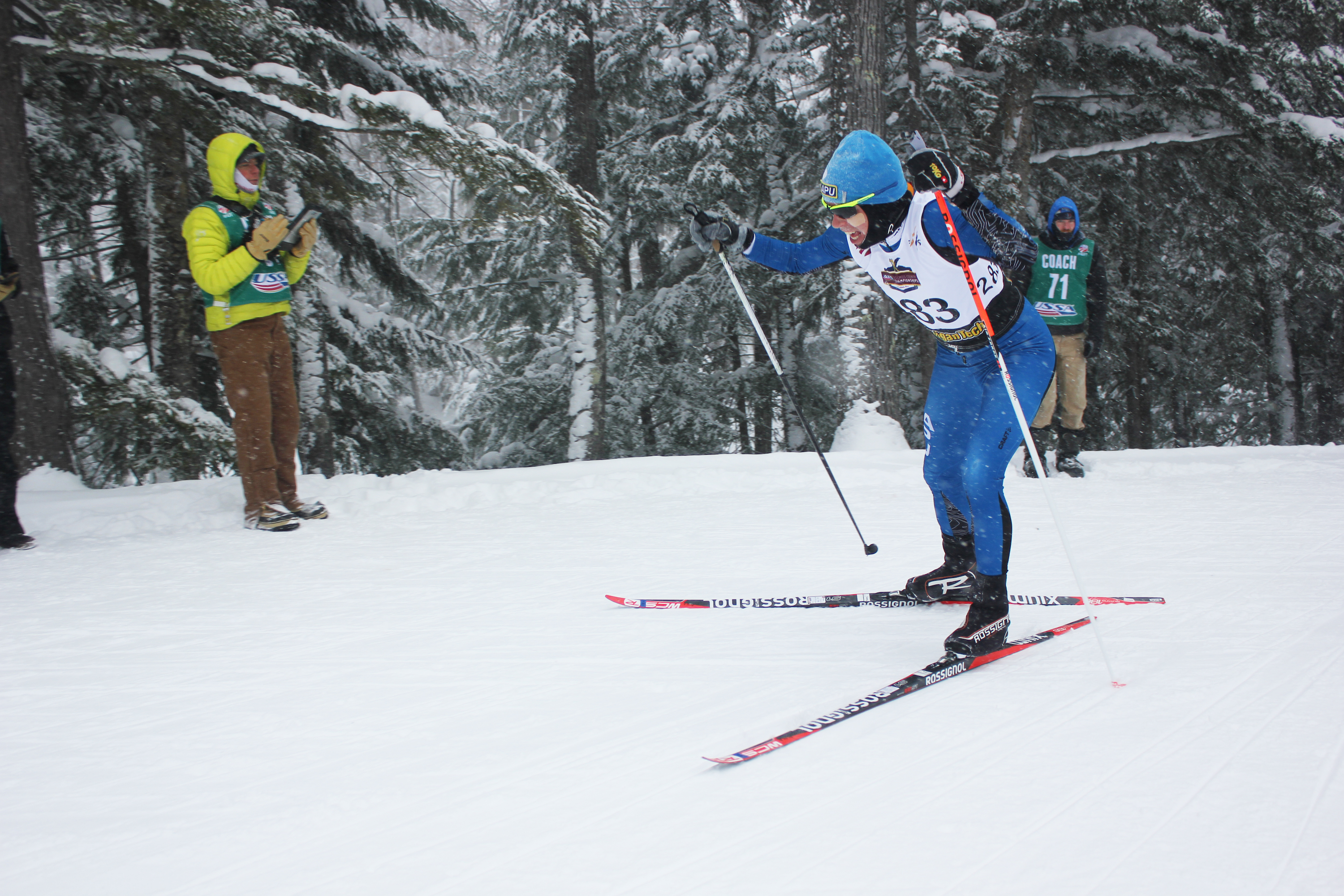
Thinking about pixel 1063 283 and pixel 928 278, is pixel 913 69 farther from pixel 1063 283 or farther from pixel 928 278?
pixel 928 278

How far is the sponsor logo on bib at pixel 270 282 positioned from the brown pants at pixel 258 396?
17cm

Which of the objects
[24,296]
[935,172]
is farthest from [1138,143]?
[24,296]

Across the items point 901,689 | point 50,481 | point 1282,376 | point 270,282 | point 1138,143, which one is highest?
point 1138,143

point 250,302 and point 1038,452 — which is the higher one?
point 250,302

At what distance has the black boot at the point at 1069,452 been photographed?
6.35m

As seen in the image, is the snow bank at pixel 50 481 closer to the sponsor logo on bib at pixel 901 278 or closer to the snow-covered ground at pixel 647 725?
the snow-covered ground at pixel 647 725

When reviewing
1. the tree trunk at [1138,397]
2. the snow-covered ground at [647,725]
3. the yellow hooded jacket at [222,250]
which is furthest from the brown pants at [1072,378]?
the tree trunk at [1138,397]

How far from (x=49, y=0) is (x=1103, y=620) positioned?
23.5ft

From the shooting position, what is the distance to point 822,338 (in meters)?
16.3

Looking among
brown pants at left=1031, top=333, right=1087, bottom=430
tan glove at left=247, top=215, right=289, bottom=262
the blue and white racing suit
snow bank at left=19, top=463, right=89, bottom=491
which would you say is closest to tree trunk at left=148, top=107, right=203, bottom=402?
snow bank at left=19, top=463, right=89, bottom=491

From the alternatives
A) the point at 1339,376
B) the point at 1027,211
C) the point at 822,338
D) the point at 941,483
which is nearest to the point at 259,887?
the point at 941,483

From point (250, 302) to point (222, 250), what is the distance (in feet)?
1.04

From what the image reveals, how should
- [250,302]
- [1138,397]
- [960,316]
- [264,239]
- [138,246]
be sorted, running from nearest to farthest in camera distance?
[960,316]
[264,239]
[250,302]
[138,246]
[1138,397]

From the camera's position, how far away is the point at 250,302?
482 cm
